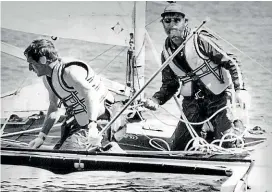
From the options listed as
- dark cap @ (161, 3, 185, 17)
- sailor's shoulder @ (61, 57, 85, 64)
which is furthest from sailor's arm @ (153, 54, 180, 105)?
sailor's shoulder @ (61, 57, 85, 64)

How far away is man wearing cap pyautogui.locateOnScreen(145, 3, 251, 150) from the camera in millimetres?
2617

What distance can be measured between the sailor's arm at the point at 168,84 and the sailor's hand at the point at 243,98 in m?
0.31

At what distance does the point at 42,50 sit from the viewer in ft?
9.25

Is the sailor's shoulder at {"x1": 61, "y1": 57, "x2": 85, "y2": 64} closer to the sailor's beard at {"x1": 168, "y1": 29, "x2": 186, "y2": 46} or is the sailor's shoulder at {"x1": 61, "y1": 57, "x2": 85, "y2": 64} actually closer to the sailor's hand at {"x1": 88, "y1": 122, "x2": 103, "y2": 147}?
the sailor's hand at {"x1": 88, "y1": 122, "x2": 103, "y2": 147}

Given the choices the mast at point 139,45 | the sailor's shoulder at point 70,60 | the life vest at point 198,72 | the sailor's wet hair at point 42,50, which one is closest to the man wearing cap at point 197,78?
the life vest at point 198,72

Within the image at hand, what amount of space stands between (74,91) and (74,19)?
389 millimetres

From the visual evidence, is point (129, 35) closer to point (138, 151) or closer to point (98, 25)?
point (98, 25)

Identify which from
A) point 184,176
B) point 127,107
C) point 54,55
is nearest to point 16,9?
point 54,55

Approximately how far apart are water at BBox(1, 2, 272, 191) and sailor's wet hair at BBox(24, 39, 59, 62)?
0.04 m

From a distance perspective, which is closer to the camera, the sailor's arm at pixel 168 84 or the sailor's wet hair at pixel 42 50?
the sailor's arm at pixel 168 84

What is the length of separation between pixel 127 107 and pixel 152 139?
210mm

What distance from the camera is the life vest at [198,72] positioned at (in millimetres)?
2621

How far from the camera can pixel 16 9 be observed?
2.88 meters

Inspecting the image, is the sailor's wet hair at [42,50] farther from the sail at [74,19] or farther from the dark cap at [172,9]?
the dark cap at [172,9]
